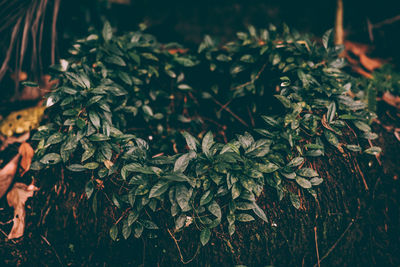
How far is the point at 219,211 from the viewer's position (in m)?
1.11

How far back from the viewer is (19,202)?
1440 mm

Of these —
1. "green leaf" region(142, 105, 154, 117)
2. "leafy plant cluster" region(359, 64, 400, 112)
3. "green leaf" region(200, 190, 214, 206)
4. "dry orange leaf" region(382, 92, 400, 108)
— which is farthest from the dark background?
"green leaf" region(200, 190, 214, 206)

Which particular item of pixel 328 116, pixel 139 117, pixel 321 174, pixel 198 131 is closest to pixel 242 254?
pixel 321 174

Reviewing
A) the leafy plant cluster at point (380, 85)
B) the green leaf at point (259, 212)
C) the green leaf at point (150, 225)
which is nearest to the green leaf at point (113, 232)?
the green leaf at point (150, 225)

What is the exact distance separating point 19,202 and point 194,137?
1.00 meters

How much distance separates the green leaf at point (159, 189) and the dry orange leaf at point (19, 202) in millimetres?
757

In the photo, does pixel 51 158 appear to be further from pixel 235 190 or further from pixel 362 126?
pixel 362 126

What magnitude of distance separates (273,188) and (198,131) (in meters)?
0.79

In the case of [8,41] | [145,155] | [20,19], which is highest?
[20,19]

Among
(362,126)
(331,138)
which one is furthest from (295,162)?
(362,126)

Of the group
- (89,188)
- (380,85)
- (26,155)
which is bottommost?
(26,155)

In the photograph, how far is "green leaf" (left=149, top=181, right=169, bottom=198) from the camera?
1089 mm

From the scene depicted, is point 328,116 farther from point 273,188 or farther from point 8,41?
point 8,41

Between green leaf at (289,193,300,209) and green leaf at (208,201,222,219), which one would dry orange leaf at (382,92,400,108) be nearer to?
green leaf at (289,193,300,209)
